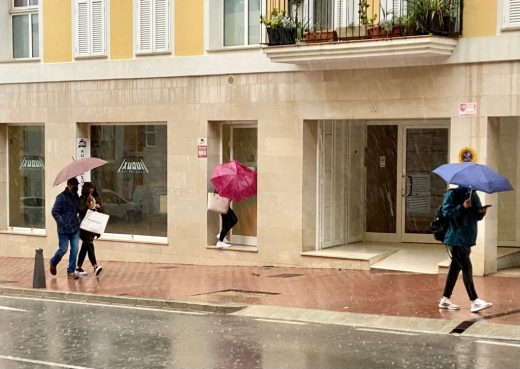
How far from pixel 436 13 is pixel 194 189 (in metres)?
6.41

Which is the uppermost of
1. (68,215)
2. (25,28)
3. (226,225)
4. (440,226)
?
(25,28)

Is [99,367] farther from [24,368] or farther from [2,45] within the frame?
[2,45]

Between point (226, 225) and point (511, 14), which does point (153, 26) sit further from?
point (511, 14)

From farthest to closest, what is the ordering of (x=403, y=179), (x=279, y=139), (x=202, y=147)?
(x=403, y=179)
(x=202, y=147)
(x=279, y=139)

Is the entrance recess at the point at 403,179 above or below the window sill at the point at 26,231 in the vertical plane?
above

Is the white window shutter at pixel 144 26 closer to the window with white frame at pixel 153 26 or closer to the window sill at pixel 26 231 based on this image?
the window with white frame at pixel 153 26

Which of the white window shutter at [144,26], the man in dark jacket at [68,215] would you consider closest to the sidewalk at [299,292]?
the man in dark jacket at [68,215]

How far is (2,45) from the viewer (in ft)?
71.1

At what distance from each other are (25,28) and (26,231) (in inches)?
197

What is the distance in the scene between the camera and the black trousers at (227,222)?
18219 millimetres

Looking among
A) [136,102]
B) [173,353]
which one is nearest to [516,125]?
[136,102]

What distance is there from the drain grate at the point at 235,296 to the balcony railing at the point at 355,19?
482 cm

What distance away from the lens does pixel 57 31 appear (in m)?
20.5

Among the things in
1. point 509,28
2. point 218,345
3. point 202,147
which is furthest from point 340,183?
point 218,345
